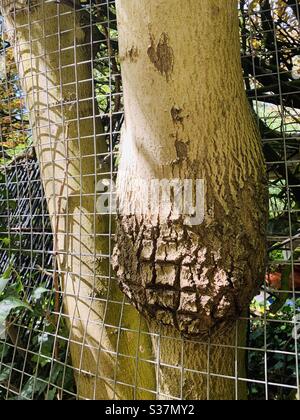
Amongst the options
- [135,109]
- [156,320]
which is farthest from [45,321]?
[135,109]

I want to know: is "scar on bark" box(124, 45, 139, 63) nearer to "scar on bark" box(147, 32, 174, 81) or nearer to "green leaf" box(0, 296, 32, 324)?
"scar on bark" box(147, 32, 174, 81)

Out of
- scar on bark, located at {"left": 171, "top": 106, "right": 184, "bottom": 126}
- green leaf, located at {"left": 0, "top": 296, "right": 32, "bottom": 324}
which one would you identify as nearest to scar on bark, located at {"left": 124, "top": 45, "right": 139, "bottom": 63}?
scar on bark, located at {"left": 171, "top": 106, "right": 184, "bottom": 126}

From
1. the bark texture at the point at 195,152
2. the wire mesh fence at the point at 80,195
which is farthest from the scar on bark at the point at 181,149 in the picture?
the wire mesh fence at the point at 80,195

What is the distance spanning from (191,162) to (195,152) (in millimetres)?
21

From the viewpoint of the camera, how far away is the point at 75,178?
1174mm

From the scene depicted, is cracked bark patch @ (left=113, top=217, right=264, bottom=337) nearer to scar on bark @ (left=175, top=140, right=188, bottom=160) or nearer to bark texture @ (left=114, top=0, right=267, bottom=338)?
bark texture @ (left=114, top=0, right=267, bottom=338)

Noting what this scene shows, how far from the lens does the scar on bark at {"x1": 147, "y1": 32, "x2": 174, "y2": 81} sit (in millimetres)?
757

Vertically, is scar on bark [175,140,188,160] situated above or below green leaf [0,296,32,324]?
above

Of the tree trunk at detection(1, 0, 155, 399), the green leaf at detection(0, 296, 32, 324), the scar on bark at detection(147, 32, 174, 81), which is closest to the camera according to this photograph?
the scar on bark at detection(147, 32, 174, 81)

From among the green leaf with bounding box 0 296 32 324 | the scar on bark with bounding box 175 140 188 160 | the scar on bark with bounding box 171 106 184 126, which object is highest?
the scar on bark with bounding box 171 106 184 126

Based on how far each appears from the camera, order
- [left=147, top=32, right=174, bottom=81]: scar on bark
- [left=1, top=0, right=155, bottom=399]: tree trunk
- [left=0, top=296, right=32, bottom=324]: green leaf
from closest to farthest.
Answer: [left=147, top=32, right=174, bottom=81]: scar on bark, [left=0, top=296, right=32, bottom=324]: green leaf, [left=1, top=0, right=155, bottom=399]: tree trunk

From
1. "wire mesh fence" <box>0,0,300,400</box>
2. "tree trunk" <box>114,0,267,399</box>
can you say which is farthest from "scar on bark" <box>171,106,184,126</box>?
"wire mesh fence" <box>0,0,300,400</box>

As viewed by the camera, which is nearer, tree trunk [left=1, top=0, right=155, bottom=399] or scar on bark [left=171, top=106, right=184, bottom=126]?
scar on bark [left=171, top=106, right=184, bottom=126]

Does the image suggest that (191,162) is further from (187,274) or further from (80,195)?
(80,195)
